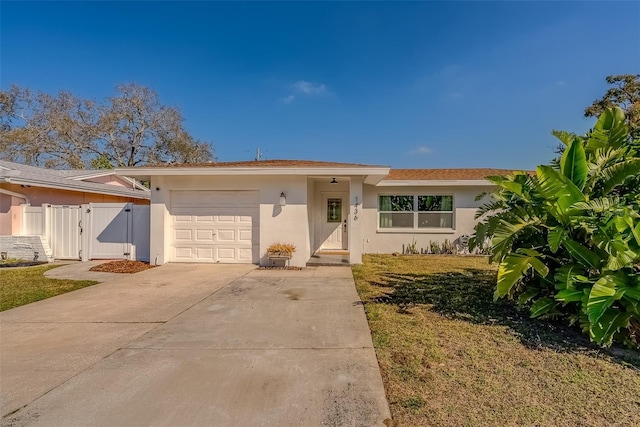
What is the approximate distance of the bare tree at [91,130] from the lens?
28.0 m

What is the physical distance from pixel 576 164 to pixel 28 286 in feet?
35.3

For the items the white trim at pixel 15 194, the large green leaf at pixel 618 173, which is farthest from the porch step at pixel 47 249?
the large green leaf at pixel 618 173

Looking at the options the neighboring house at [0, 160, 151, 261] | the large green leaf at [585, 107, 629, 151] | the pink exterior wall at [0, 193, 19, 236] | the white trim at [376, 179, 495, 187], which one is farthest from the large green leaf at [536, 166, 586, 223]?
the pink exterior wall at [0, 193, 19, 236]

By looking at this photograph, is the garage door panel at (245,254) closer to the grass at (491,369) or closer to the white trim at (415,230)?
the grass at (491,369)

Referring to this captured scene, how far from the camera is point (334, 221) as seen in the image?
1349 centimetres

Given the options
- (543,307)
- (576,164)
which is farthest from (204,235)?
(576,164)

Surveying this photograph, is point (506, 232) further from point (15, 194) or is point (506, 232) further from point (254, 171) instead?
point (15, 194)

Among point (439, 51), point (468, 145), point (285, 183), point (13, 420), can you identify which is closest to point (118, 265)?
point (285, 183)

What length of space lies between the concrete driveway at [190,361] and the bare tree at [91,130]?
28.1 meters

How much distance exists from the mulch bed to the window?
898 centimetres

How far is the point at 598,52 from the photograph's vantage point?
917 centimetres

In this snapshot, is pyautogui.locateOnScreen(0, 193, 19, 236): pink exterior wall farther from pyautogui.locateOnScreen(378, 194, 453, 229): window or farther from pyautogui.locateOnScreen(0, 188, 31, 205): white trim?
pyautogui.locateOnScreen(378, 194, 453, 229): window

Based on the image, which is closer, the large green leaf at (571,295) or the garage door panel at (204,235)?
the large green leaf at (571,295)

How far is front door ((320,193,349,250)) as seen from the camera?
13336 millimetres
